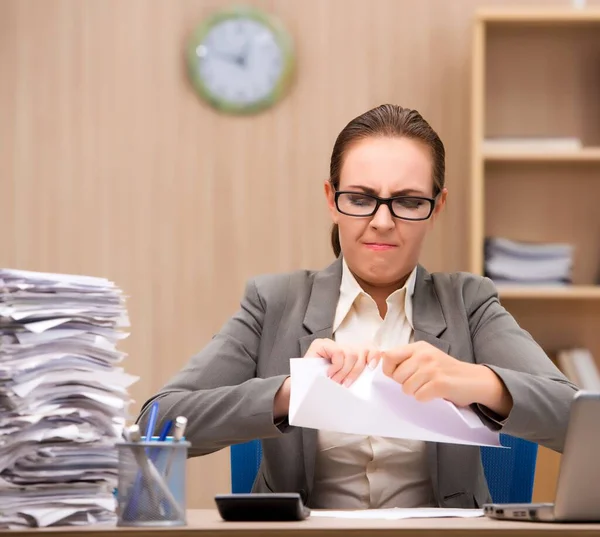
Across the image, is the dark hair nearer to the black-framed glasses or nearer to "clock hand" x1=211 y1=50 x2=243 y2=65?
the black-framed glasses

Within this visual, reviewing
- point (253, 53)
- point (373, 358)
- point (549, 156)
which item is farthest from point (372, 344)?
point (253, 53)

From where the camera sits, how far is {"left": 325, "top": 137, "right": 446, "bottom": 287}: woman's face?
1854 mm

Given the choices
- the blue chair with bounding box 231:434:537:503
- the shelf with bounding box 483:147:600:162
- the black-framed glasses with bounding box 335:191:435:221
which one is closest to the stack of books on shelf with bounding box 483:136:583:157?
the shelf with bounding box 483:147:600:162

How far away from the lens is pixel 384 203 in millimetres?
1847

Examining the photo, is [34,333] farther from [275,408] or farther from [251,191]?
[251,191]

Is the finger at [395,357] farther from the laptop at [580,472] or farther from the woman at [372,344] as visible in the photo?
the laptop at [580,472]

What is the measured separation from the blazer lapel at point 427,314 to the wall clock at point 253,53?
5.68 feet

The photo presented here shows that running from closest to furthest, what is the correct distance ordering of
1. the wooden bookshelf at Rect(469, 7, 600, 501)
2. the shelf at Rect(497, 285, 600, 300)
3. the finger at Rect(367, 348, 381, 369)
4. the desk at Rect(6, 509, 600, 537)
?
the desk at Rect(6, 509, 600, 537)
the finger at Rect(367, 348, 381, 369)
the shelf at Rect(497, 285, 600, 300)
the wooden bookshelf at Rect(469, 7, 600, 501)

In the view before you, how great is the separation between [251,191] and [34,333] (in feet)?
7.78

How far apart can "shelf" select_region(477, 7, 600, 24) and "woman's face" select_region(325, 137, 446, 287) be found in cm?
153

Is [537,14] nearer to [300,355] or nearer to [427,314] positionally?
[427,314]

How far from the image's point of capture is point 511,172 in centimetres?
357

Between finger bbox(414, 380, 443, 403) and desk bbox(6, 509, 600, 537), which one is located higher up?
finger bbox(414, 380, 443, 403)

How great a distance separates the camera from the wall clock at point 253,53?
3588 millimetres
